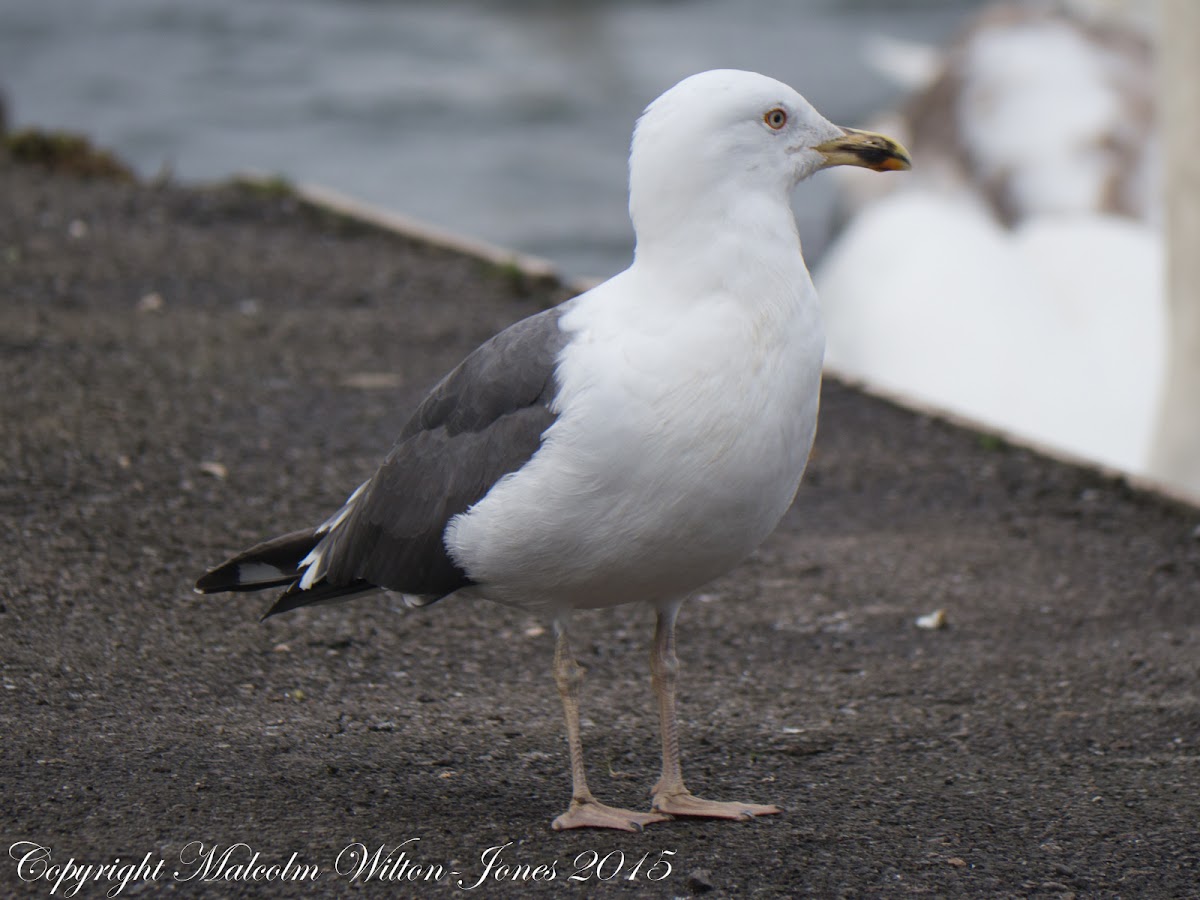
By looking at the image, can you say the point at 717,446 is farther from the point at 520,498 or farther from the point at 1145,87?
the point at 1145,87

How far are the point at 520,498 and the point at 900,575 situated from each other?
8.71 feet

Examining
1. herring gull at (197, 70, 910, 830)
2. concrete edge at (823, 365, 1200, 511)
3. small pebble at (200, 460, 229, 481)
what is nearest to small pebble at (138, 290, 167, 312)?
small pebble at (200, 460, 229, 481)

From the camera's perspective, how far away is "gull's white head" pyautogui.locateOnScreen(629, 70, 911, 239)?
12.0ft

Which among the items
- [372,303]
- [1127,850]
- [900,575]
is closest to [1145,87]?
[372,303]

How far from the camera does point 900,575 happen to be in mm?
5957

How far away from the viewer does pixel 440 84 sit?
23766 millimetres

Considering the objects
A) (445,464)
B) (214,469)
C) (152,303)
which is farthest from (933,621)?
(152,303)

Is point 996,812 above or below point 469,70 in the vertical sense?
above

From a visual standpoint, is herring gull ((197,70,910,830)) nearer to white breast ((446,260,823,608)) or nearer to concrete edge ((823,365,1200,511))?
white breast ((446,260,823,608))

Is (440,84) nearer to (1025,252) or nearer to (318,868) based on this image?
(1025,252)

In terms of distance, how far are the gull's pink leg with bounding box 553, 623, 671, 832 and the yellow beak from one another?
4.30 feet

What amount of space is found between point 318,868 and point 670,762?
899 millimetres

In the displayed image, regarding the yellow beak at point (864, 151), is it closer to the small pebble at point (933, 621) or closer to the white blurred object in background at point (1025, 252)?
the small pebble at point (933, 621)

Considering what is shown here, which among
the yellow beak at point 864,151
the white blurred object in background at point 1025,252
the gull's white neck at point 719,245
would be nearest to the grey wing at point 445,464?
the gull's white neck at point 719,245
